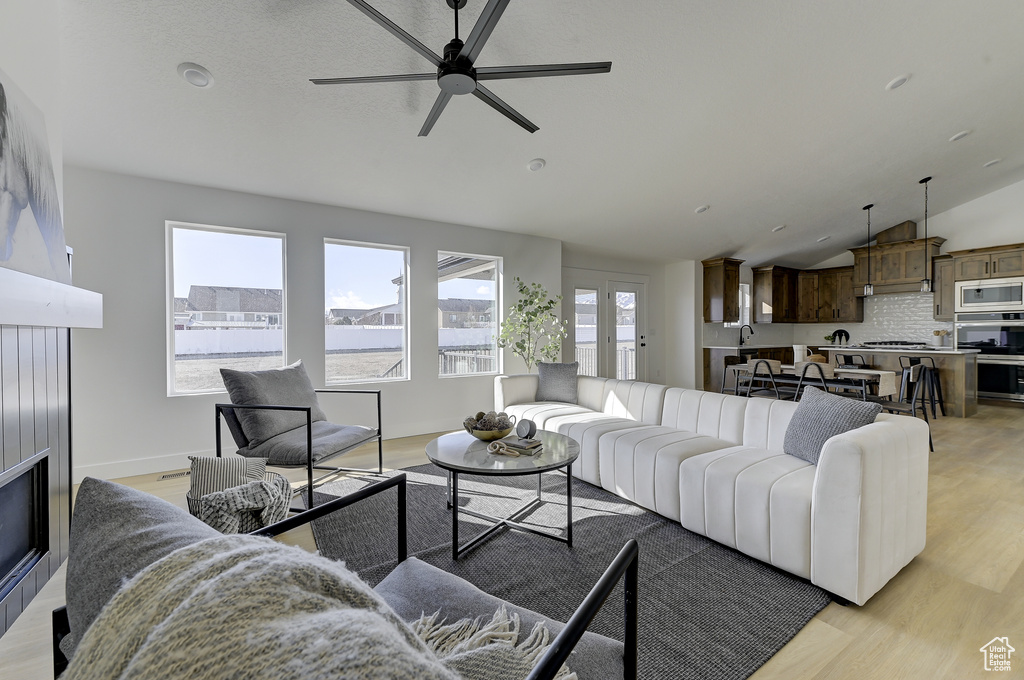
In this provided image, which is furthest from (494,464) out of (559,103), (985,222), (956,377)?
(985,222)

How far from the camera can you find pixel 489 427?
8.38ft

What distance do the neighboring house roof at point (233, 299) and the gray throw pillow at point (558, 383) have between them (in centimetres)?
255

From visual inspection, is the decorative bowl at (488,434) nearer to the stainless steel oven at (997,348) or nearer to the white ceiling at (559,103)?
the white ceiling at (559,103)

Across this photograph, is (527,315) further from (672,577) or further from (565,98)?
(672,577)

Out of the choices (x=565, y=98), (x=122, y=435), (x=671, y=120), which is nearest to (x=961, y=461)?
(x=671, y=120)

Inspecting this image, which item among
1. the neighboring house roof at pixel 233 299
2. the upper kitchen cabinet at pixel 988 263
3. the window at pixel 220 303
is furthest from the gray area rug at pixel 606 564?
the upper kitchen cabinet at pixel 988 263

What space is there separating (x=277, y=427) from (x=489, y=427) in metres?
1.35

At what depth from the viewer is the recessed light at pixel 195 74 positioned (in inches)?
94.6

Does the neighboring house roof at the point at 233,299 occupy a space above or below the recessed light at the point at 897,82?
below

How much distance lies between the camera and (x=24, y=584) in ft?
5.25

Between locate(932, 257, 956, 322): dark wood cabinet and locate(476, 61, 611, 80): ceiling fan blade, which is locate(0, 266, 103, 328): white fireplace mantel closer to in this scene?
locate(476, 61, 611, 80): ceiling fan blade

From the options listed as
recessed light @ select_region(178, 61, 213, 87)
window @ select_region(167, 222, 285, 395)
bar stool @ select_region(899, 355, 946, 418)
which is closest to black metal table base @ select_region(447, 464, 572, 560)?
window @ select_region(167, 222, 285, 395)

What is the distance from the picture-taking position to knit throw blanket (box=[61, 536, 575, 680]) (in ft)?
1.12

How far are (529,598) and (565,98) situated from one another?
3.10 meters
